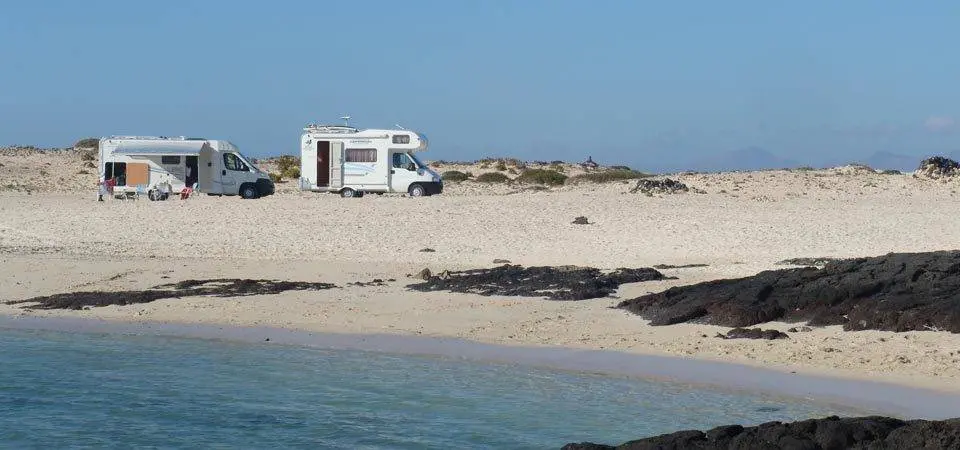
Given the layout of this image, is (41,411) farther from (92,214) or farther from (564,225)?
(92,214)

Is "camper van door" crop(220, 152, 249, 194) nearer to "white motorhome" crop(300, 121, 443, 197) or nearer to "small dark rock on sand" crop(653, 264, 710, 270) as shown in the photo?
"white motorhome" crop(300, 121, 443, 197)

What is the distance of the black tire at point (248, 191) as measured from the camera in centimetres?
3516

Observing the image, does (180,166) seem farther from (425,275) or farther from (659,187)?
(425,275)

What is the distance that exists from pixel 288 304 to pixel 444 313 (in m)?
2.34

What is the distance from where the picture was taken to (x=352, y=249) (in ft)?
71.5

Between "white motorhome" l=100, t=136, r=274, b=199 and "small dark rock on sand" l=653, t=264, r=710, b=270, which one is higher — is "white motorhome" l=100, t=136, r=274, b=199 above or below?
above

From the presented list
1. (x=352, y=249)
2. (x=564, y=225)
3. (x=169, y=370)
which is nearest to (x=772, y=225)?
(x=564, y=225)

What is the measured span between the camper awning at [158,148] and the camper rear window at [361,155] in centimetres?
420

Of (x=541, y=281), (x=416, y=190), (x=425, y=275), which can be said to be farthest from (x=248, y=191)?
(x=541, y=281)

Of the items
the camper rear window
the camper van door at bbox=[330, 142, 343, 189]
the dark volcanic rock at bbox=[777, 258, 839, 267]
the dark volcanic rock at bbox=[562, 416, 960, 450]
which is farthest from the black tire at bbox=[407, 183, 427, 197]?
the dark volcanic rock at bbox=[562, 416, 960, 450]

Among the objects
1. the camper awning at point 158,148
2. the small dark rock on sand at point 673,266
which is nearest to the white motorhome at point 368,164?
the camper awning at point 158,148

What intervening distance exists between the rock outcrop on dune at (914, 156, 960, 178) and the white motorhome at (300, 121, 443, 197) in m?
13.6

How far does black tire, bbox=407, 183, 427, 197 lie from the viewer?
35.4 m

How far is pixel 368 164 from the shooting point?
35.8 m
